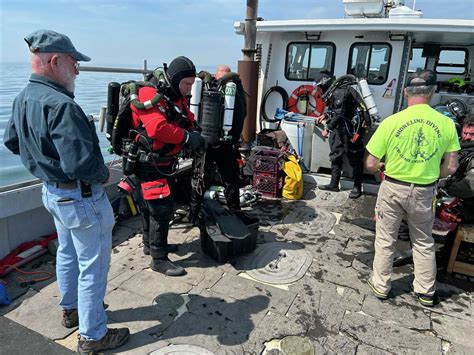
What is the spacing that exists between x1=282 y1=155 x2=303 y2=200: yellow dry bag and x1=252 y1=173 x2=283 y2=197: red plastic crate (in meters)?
0.10

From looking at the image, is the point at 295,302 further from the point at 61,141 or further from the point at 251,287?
the point at 61,141

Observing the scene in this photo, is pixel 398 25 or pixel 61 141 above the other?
pixel 398 25

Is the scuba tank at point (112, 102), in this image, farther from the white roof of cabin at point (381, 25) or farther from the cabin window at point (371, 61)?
the cabin window at point (371, 61)

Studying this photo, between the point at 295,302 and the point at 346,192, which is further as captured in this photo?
the point at 346,192

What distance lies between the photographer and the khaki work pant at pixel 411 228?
2672 mm

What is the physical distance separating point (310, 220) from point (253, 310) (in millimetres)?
1932

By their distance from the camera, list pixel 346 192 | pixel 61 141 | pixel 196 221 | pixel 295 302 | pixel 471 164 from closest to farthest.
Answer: pixel 61 141 → pixel 295 302 → pixel 471 164 → pixel 196 221 → pixel 346 192

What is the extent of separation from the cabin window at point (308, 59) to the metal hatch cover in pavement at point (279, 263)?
4.09 metres

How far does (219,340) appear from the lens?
239cm

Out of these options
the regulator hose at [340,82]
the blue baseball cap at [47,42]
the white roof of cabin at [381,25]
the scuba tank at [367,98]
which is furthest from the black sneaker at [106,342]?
the white roof of cabin at [381,25]

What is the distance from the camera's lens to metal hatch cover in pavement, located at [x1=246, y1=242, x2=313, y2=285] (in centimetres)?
316

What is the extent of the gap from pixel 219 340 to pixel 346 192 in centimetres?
364

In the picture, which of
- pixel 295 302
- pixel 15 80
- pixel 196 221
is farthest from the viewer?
pixel 15 80

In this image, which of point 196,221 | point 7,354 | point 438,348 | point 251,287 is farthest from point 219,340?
point 196,221
